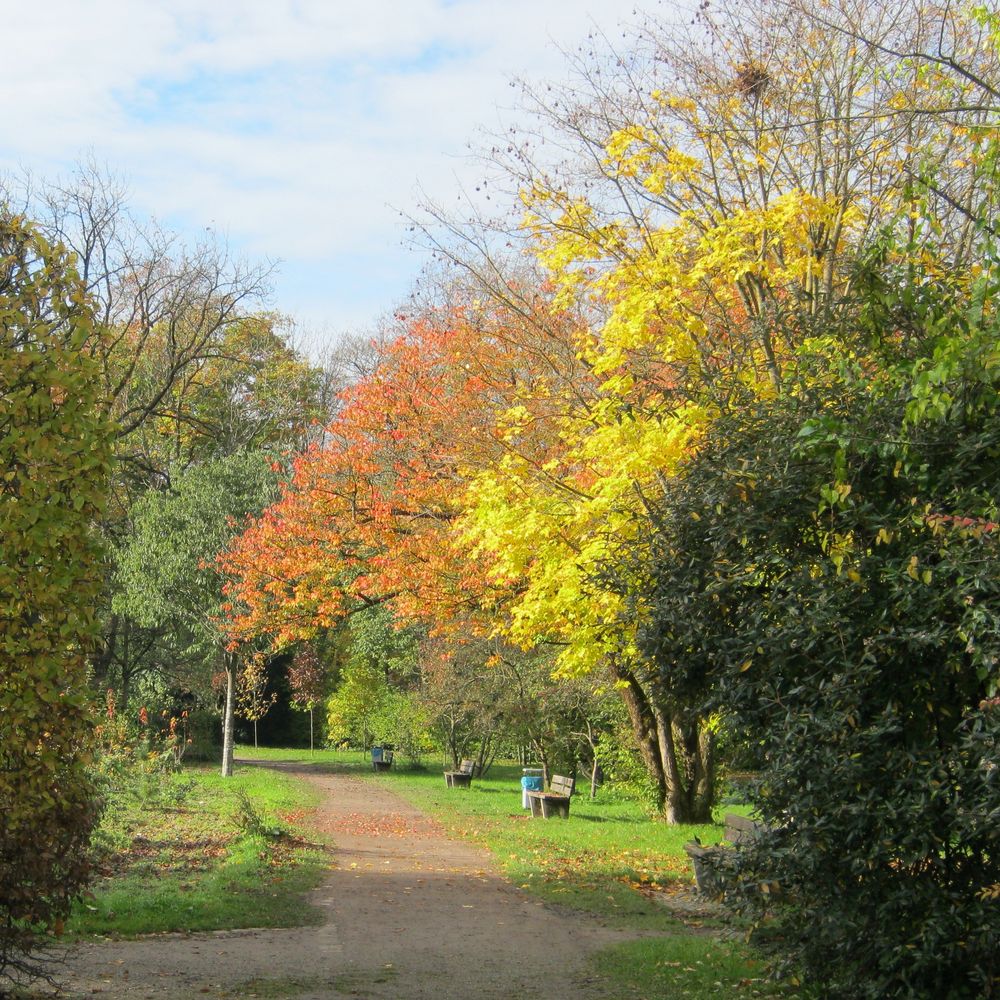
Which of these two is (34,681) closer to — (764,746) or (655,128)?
(764,746)

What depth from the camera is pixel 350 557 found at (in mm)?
18391

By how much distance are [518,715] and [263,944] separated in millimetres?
15843

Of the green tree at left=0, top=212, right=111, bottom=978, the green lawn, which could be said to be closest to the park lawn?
the green lawn

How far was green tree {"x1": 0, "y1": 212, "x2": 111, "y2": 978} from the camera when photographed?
589cm

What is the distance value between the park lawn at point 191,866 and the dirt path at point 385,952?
403 millimetres

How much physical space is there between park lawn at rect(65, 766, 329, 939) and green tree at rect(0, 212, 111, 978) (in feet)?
2.80

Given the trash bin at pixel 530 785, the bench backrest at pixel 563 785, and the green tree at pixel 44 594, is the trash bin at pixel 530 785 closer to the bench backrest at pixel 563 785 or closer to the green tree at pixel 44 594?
the bench backrest at pixel 563 785

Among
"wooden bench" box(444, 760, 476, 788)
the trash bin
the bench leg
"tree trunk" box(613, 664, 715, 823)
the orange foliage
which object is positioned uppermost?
the orange foliage

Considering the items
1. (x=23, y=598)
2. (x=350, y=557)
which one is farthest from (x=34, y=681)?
(x=350, y=557)

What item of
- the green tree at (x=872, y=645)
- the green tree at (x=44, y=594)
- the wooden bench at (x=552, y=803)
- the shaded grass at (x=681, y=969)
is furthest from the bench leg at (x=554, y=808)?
the green tree at (x=44, y=594)

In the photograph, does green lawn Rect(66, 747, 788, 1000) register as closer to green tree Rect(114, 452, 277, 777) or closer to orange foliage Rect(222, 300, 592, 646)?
orange foliage Rect(222, 300, 592, 646)

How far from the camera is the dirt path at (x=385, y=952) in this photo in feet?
23.4

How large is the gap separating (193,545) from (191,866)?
19.7 metres

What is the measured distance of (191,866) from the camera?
12.0 meters
